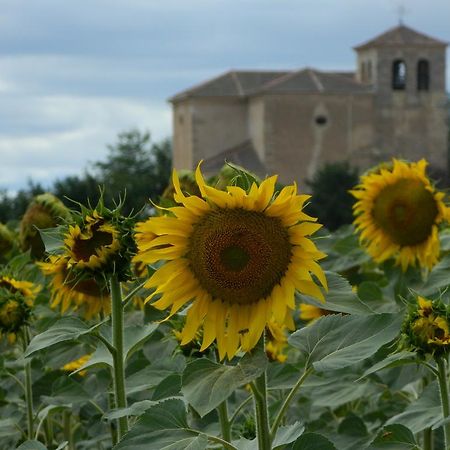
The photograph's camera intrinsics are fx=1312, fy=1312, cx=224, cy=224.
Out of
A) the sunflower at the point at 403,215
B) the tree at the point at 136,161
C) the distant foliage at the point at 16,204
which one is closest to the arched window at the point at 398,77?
the tree at the point at 136,161

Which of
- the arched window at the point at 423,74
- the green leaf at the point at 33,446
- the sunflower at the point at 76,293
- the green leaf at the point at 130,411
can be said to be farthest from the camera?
the arched window at the point at 423,74

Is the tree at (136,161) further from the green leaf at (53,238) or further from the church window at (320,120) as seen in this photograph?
the green leaf at (53,238)

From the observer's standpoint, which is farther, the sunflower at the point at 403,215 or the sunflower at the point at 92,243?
the sunflower at the point at 403,215

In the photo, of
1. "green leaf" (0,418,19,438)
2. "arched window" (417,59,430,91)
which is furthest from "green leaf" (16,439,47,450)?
"arched window" (417,59,430,91)

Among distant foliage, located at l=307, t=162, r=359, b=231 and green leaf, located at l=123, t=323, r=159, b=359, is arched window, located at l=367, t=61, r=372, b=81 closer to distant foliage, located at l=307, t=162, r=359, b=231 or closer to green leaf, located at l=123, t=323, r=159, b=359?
distant foliage, located at l=307, t=162, r=359, b=231

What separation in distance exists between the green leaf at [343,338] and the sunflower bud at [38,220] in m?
1.31

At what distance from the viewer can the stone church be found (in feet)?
109

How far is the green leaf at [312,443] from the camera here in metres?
1.29

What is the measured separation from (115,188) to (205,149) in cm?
473

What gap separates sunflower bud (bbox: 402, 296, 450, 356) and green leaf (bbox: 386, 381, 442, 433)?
0.15 metres

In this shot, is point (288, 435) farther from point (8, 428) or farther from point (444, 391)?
point (8, 428)

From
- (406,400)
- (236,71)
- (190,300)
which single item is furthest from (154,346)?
(236,71)

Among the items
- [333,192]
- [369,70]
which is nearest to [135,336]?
[333,192]

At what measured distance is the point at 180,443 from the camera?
1231mm
